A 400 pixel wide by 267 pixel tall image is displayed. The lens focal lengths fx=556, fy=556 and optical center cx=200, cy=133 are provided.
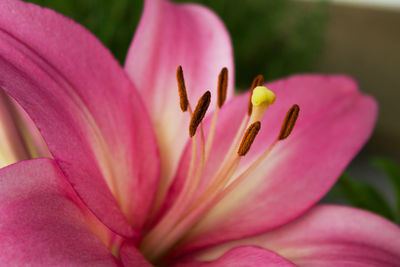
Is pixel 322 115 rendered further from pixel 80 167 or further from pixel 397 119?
pixel 397 119

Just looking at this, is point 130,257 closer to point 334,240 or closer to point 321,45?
point 334,240

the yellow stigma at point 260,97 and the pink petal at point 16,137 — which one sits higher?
the yellow stigma at point 260,97

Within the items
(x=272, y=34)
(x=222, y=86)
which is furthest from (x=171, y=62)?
(x=272, y=34)

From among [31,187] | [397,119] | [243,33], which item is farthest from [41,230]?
[397,119]

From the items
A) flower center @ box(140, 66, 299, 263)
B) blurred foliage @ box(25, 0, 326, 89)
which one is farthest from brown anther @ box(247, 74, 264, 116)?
blurred foliage @ box(25, 0, 326, 89)

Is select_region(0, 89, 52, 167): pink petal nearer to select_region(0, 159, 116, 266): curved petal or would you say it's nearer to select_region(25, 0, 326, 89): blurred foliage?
select_region(0, 159, 116, 266): curved petal

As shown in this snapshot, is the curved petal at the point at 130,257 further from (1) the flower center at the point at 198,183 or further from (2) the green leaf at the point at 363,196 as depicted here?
(2) the green leaf at the point at 363,196

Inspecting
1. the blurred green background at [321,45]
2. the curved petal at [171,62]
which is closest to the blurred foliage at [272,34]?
the blurred green background at [321,45]
